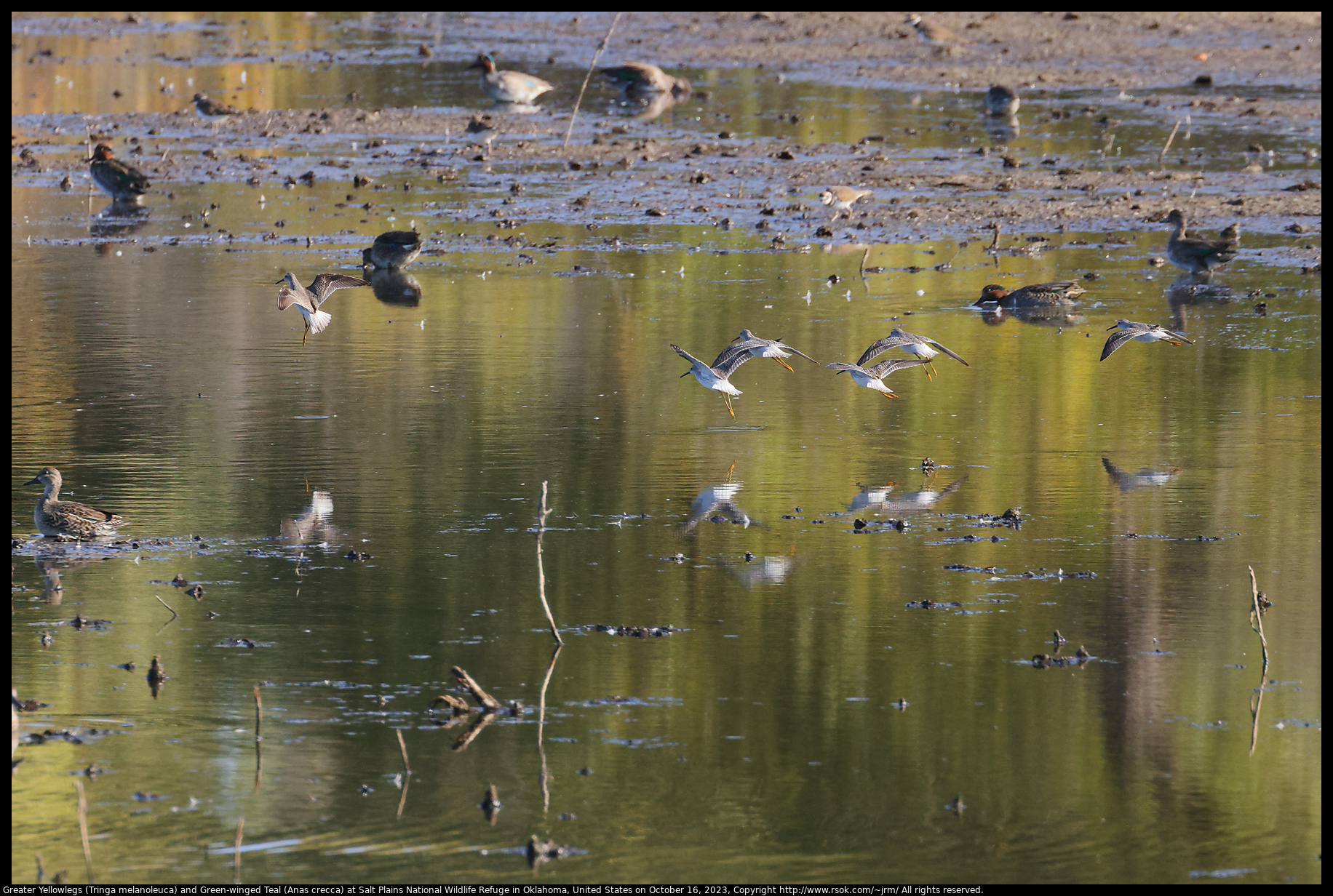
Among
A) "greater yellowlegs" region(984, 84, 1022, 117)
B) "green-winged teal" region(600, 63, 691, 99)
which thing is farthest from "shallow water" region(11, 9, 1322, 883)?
"green-winged teal" region(600, 63, 691, 99)

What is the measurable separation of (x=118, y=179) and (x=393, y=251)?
6.66 m

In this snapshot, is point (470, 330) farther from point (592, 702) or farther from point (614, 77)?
point (614, 77)

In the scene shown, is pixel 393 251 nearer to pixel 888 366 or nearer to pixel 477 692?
pixel 888 366

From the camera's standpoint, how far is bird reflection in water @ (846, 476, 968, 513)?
1003 cm

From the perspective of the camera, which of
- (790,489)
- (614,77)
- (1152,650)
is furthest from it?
(614,77)

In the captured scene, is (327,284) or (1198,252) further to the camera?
(1198,252)

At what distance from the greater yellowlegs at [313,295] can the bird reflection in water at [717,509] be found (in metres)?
3.32

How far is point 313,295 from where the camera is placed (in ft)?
42.5

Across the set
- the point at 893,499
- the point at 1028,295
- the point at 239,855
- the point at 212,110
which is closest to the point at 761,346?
the point at 893,499

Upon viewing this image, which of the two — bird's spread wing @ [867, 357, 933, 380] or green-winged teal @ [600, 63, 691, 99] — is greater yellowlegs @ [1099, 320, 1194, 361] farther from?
green-winged teal @ [600, 63, 691, 99]

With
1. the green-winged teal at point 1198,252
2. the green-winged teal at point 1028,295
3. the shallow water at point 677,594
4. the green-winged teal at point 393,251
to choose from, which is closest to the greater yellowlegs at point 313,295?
the shallow water at point 677,594

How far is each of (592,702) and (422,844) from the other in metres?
1.36
